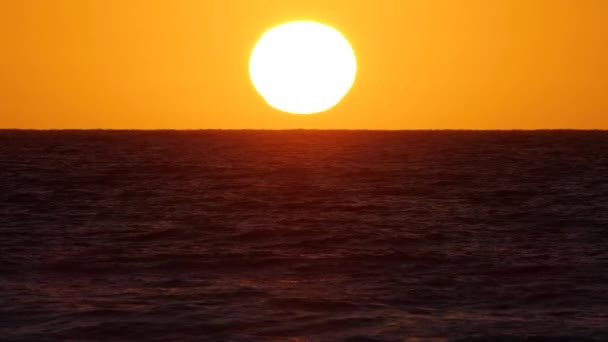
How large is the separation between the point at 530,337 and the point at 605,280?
6638 mm

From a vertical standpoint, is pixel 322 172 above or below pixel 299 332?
above

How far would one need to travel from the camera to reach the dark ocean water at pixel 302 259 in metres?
21.1

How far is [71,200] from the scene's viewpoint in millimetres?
50969

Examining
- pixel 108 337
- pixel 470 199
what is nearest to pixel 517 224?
pixel 470 199

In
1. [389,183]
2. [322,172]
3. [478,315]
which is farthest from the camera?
[322,172]

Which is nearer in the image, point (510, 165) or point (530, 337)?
point (530, 337)

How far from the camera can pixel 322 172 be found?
73.2 m

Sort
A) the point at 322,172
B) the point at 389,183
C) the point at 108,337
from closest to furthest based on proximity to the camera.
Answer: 1. the point at 108,337
2. the point at 389,183
3. the point at 322,172

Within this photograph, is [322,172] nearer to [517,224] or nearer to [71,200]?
[71,200]

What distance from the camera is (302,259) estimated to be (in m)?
30.1

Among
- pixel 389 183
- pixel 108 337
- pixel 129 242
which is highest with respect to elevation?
pixel 389 183

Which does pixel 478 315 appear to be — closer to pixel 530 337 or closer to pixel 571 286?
pixel 530 337

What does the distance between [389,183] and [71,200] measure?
17873 millimetres

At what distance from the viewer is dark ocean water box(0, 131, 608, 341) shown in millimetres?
21062
